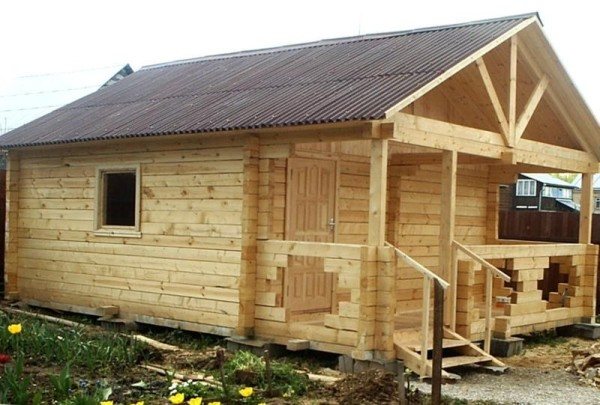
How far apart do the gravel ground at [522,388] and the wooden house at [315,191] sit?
367 mm

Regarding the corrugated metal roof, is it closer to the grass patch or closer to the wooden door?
the wooden door

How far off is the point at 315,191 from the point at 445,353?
2932 millimetres

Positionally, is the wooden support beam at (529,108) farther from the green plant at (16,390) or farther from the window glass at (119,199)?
the green plant at (16,390)

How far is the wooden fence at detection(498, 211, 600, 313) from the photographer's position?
666 inches

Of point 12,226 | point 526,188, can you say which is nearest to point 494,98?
point 12,226

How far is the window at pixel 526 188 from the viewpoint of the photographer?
177 feet

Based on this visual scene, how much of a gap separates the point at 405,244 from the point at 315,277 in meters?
1.99

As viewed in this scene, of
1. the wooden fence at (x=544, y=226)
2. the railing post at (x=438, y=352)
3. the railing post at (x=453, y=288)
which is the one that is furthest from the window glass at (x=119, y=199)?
the wooden fence at (x=544, y=226)

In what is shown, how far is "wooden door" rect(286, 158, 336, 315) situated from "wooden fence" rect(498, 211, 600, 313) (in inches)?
261

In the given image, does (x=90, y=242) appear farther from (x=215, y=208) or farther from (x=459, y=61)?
(x=459, y=61)

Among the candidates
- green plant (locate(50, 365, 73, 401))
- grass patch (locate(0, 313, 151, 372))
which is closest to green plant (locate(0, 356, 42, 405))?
green plant (locate(50, 365, 73, 401))

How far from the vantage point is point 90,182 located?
12.8 metres

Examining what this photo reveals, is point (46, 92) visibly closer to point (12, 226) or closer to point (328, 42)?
point (12, 226)

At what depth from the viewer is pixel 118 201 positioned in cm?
1266
